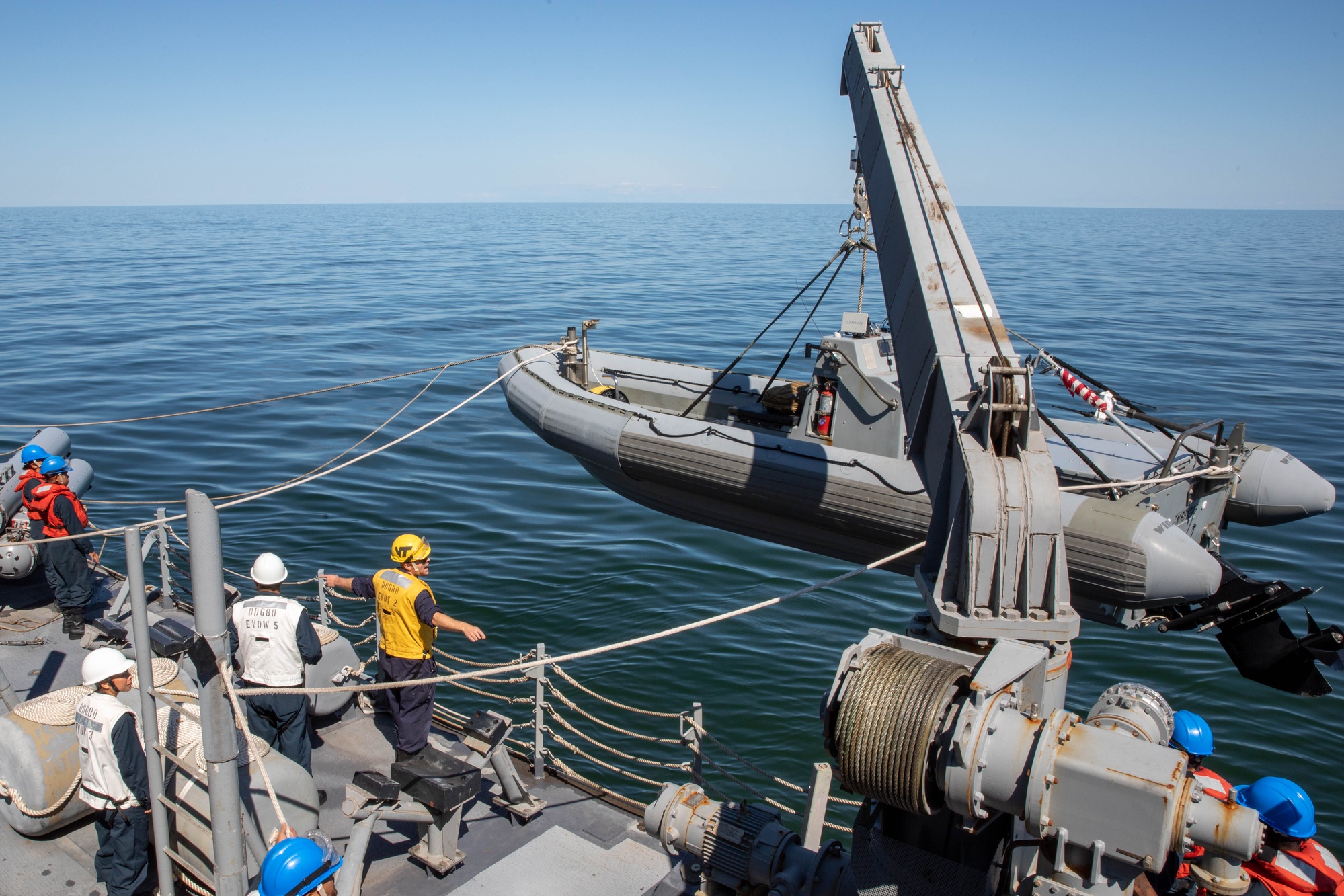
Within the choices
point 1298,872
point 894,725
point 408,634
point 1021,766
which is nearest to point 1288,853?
point 1298,872

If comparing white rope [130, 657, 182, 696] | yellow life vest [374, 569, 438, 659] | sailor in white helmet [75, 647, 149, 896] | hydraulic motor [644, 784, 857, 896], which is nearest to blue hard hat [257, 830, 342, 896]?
hydraulic motor [644, 784, 857, 896]

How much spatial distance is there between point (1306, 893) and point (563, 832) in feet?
10.7

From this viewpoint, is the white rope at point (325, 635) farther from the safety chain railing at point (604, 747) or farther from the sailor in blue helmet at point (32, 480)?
the sailor in blue helmet at point (32, 480)

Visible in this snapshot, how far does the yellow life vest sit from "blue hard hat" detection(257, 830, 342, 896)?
1768 millimetres

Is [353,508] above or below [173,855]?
below

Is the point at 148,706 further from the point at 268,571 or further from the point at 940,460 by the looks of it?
the point at 940,460

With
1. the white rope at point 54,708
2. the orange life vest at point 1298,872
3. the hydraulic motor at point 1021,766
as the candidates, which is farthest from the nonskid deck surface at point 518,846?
the orange life vest at point 1298,872

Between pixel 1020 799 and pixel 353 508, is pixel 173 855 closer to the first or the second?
pixel 1020 799

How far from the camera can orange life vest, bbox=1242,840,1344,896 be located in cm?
342

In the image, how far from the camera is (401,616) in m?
4.34

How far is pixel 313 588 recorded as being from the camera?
35.2 ft

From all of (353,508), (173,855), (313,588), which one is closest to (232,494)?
(353,508)

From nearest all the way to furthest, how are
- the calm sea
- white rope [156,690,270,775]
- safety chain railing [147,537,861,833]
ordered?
white rope [156,690,270,775] < safety chain railing [147,537,861,833] < the calm sea

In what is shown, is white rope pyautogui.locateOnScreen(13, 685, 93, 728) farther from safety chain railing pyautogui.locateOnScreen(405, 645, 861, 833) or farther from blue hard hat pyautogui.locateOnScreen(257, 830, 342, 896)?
blue hard hat pyautogui.locateOnScreen(257, 830, 342, 896)
